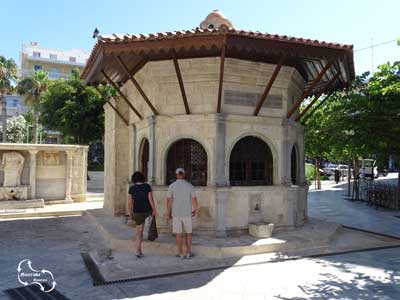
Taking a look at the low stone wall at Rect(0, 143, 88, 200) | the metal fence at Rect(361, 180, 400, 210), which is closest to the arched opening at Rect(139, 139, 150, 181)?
the low stone wall at Rect(0, 143, 88, 200)

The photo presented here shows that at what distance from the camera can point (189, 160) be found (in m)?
8.47

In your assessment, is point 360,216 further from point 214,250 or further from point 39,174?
point 39,174

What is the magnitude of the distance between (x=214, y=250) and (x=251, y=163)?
2.65 metres

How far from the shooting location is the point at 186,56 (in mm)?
8227

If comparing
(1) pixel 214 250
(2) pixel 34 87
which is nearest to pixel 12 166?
(1) pixel 214 250

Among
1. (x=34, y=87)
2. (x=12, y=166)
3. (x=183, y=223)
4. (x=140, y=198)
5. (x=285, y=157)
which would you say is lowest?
(x=183, y=223)

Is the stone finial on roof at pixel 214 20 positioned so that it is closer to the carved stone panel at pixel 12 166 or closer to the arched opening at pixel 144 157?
the arched opening at pixel 144 157

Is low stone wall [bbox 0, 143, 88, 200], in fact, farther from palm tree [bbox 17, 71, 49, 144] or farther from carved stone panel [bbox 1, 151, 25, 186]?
palm tree [bbox 17, 71, 49, 144]

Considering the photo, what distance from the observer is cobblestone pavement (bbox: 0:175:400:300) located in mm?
4984

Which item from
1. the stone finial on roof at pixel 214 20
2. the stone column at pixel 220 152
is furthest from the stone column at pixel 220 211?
the stone finial on roof at pixel 214 20

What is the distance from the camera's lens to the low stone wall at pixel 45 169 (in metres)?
15.1

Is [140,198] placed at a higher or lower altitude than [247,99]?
lower

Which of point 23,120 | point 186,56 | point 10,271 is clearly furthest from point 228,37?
point 23,120

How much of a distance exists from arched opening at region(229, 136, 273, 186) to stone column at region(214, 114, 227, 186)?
1.54 feet
